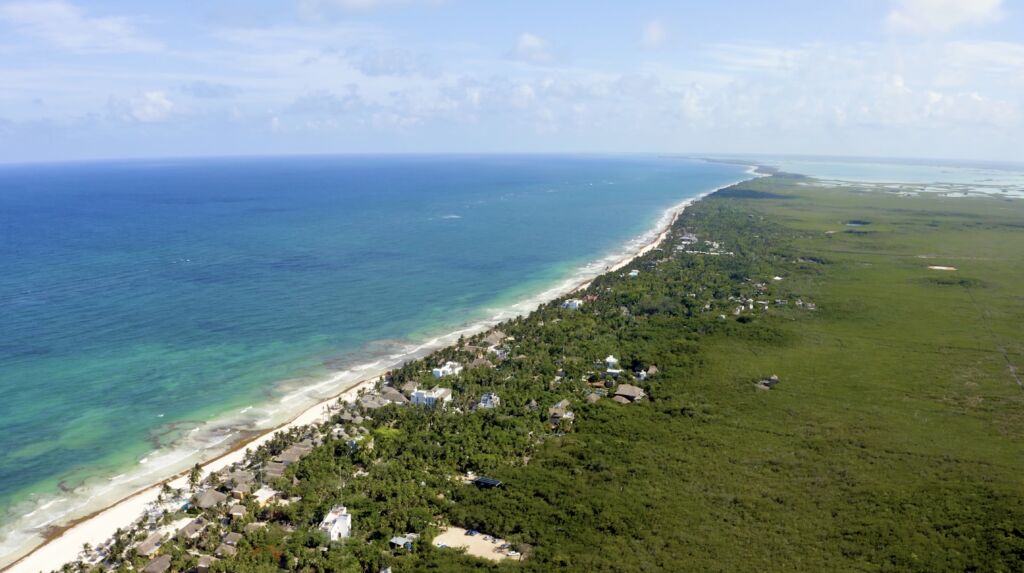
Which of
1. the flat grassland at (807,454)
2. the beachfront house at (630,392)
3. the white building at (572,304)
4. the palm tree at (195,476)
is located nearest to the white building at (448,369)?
the flat grassland at (807,454)

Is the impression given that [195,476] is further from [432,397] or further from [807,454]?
[807,454]

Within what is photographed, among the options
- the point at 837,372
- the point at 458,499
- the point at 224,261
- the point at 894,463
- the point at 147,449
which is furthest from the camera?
the point at 224,261

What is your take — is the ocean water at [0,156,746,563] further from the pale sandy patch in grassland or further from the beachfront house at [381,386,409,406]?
the pale sandy patch in grassland

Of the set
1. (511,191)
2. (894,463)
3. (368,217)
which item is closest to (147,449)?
(894,463)

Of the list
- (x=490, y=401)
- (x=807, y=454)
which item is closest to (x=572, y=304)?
(x=490, y=401)

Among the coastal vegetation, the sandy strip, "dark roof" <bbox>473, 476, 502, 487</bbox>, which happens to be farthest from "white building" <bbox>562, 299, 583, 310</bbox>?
the sandy strip

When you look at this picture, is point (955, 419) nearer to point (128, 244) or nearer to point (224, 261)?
point (224, 261)
